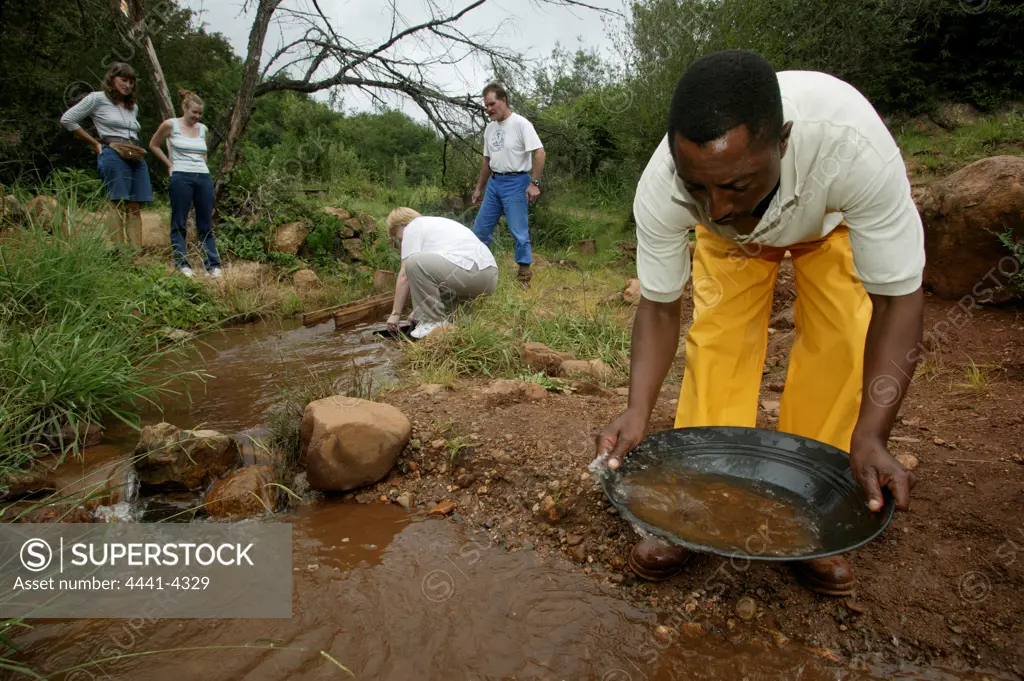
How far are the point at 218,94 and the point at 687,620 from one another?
13134mm

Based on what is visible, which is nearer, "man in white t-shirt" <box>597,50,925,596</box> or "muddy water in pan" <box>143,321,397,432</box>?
"man in white t-shirt" <box>597,50,925,596</box>

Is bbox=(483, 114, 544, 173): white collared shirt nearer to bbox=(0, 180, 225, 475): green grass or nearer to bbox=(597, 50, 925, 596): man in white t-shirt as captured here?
bbox=(0, 180, 225, 475): green grass

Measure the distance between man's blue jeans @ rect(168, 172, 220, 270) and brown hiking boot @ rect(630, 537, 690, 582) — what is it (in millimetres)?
4935

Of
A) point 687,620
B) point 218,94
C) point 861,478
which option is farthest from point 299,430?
point 218,94

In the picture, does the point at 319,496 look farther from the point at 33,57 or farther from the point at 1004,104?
the point at 33,57

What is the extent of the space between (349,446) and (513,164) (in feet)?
12.6

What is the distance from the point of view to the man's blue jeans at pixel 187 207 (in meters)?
5.44

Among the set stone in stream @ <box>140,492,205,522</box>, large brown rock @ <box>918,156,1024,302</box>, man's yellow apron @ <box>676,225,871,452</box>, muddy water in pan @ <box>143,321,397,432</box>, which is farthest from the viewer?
large brown rock @ <box>918,156,1024,302</box>

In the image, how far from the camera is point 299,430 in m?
2.84

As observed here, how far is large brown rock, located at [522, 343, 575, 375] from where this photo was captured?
365cm

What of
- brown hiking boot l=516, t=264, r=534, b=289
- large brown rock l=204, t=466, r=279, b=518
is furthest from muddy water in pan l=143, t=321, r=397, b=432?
brown hiking boot l=516, t=264, r=534, b=289

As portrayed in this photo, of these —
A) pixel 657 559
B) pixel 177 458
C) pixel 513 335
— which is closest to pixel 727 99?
pixel 657 559

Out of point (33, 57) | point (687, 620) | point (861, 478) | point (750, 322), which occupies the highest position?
point (33, 57)

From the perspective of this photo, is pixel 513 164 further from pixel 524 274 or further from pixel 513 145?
pixel 524 274
